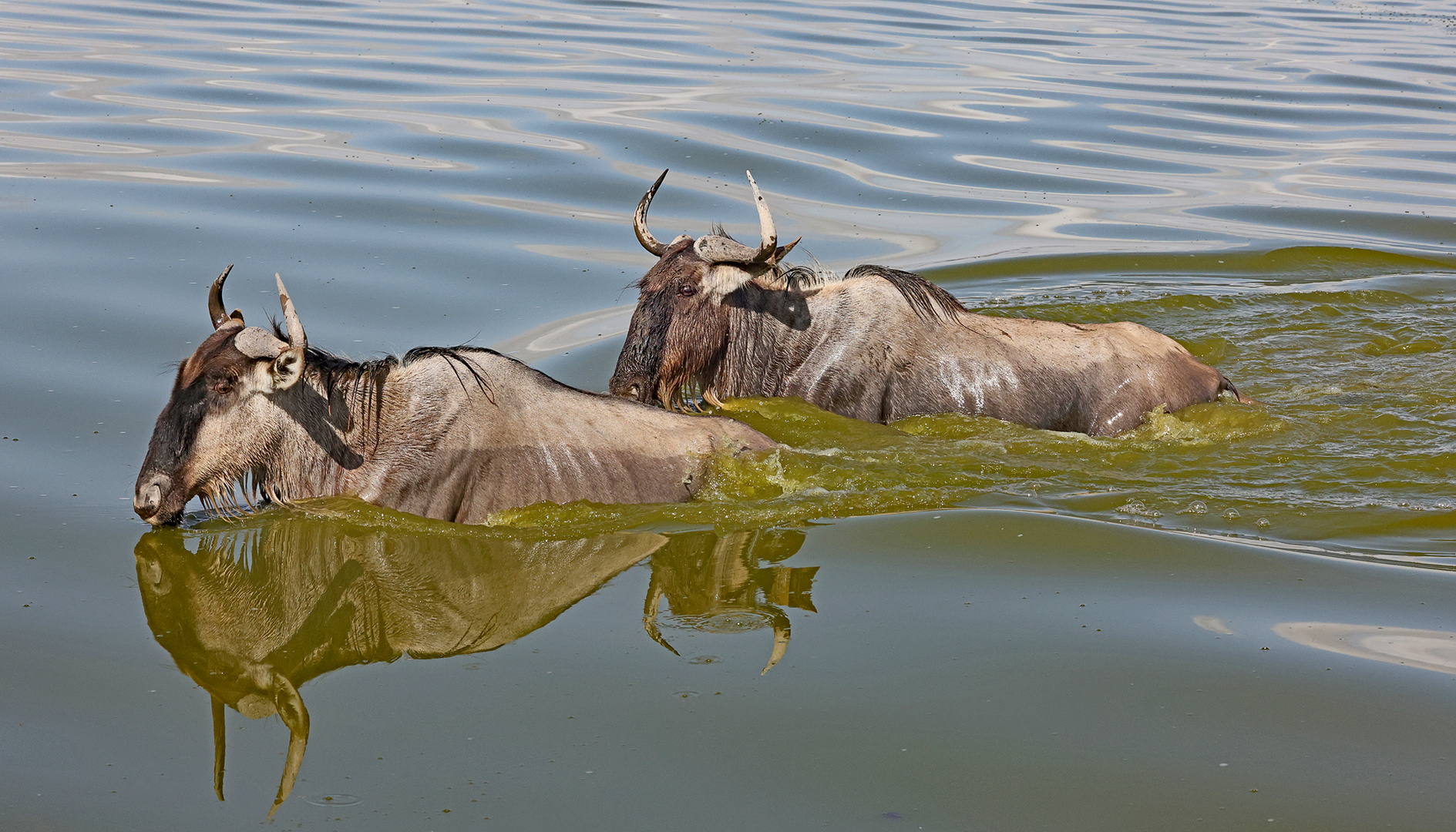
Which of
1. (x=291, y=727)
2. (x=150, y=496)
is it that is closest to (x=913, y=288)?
(x=150, y=496)

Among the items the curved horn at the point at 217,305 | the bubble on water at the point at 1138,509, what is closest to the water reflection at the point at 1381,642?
the bubble on water at the point at 1138,509

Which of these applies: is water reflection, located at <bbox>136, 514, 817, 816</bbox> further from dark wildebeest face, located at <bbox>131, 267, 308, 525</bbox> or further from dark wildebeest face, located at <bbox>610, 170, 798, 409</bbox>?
dark wildebeest face, located at <bbox>610, 170, 798, 409</bbox>

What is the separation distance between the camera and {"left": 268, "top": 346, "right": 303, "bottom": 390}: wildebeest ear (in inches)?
245

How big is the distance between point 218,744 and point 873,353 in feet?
17.2

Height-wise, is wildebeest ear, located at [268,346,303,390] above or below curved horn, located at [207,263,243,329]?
below

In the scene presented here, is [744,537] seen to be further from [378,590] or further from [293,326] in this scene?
[293,326]

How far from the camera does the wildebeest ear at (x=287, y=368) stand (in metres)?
6.21

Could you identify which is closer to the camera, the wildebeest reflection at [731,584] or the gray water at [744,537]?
the gray water at [744,537]

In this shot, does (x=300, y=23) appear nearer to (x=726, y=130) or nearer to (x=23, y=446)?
(x=726, y=130)

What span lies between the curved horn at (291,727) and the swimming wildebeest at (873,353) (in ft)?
13.2

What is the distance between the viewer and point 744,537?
21.9ft

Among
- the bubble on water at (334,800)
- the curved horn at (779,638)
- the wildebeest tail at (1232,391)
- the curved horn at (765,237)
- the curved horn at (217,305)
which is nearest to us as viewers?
the bubble on water at (334,800)

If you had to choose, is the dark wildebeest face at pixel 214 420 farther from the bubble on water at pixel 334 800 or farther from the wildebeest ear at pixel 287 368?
the bubble on water at pixel 334 800

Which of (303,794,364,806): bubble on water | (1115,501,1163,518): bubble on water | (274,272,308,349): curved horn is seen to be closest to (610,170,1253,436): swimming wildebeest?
(1115,501,1163,518): bubble on water
